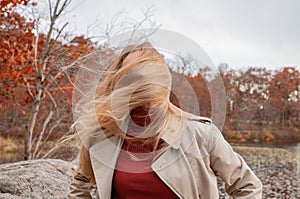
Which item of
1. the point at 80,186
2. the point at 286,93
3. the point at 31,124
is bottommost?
the point at 286,93

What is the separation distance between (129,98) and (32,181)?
7.71 ft

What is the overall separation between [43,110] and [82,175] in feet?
27.4

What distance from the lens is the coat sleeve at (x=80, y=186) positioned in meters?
1.64

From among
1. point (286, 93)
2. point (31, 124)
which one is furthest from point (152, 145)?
point (286, 93)

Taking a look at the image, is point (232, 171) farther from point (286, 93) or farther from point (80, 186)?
point (286, 93)

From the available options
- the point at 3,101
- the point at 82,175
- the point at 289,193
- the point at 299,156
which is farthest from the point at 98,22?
the point at 299,156

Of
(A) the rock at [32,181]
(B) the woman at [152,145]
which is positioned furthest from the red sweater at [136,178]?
(A) the rock at [32,181]

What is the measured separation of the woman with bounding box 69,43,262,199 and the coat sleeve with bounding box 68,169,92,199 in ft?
0.51

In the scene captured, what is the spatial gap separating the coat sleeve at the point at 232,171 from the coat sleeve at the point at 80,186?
1.77 ft

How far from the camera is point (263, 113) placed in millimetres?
29250

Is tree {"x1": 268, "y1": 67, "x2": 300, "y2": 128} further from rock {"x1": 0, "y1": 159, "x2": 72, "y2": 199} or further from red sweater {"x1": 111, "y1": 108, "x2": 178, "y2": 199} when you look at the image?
red sweater {"x1": 111, "y1": 108, "x2": 178, "y2": 199}

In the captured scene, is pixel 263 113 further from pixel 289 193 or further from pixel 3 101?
pixel 3 101

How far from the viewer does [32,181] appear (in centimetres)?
346

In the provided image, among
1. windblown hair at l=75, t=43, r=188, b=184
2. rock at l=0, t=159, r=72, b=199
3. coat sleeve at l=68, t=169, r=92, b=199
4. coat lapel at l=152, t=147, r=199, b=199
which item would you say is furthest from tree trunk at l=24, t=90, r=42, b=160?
coat lapel at l=152, t=147, r=199, b=199
